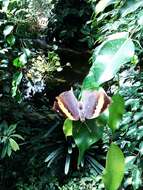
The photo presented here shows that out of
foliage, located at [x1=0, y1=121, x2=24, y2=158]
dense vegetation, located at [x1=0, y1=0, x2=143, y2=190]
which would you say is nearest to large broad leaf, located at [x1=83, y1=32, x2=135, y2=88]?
dense vegetation, located at [x1=0, y1=0, x2=143, y2=190]

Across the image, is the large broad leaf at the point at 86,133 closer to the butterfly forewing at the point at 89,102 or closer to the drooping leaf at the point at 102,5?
the butterfly forewing at the point at 89,102

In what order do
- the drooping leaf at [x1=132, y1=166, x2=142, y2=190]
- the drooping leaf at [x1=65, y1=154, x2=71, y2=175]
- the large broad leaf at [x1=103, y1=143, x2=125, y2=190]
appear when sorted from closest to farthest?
the large broad leaf at [x1=103, y1=143, x2=125, y2=190]
the drooping leaf at [x1=132, y1=166, x2=142, y2=190]
the drooping leaf at [x1=65, y1=154, x2=71, y2=175]

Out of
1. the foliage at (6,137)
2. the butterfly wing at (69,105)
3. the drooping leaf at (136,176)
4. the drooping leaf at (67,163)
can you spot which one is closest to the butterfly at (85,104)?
the butterfly wing at (69,105)

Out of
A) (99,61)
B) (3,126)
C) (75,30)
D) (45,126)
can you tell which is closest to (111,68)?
(99,61)

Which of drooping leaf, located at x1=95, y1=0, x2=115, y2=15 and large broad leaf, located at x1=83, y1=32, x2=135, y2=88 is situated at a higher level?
drooping leaf, located at x1=95, y1=0, x2=115, y2=15

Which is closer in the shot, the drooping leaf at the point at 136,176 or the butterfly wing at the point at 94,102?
the butterfly wing at the point at 94,102

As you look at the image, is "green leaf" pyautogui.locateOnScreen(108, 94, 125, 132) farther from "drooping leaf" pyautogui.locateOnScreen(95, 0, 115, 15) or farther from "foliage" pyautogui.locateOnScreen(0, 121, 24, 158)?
"foliage" pyautogui.locateOnScreen(0, 121, 24, 158)

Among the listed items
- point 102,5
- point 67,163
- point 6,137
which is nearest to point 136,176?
point 6,137

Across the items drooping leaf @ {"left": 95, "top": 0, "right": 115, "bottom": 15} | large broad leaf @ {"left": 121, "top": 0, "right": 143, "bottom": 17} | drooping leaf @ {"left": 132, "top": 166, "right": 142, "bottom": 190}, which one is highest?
drooping leaf @ {"left": 132, "top": 166, "right": 142, "bottom": 190}

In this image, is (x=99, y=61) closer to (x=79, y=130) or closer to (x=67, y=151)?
(x=79, y=130)
